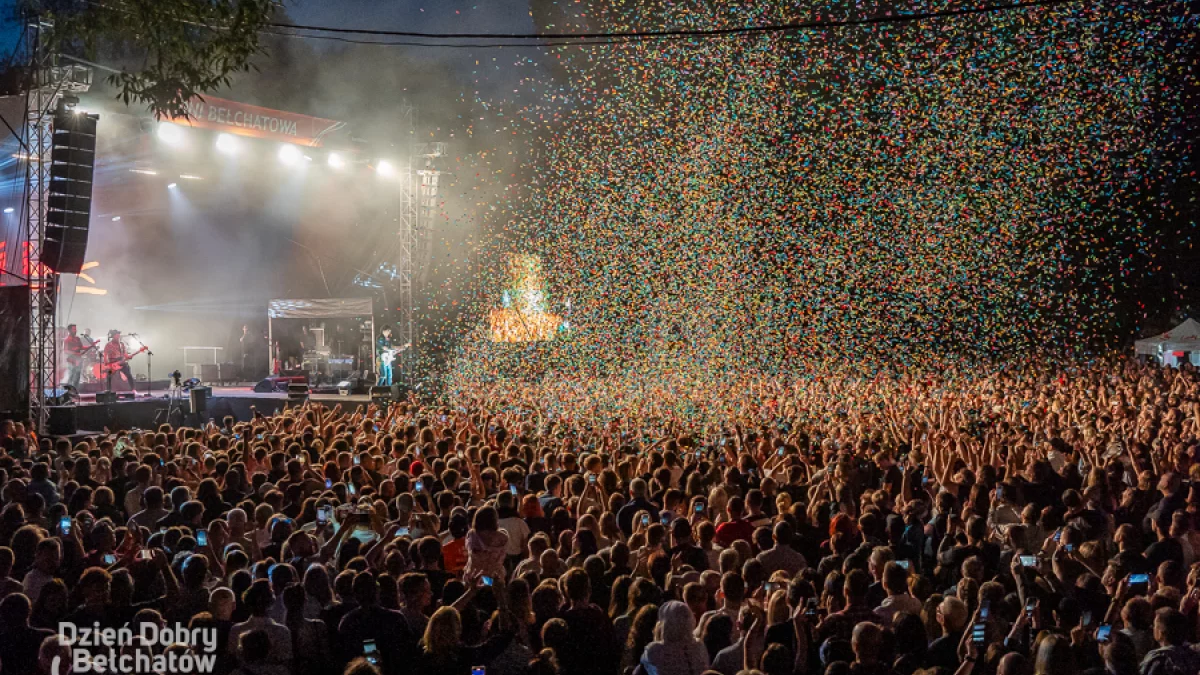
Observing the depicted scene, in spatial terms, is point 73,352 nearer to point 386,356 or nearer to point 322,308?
point 322,308

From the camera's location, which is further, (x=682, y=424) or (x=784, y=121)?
(x=784, y=121)

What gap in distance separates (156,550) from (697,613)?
2.98 metres

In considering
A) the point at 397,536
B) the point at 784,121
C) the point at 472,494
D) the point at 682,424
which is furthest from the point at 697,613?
the point at 784,121

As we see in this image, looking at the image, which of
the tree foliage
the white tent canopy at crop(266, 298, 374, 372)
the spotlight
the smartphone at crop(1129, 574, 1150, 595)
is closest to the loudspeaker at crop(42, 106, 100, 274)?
the tree foliage

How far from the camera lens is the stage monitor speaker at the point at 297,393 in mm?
18891

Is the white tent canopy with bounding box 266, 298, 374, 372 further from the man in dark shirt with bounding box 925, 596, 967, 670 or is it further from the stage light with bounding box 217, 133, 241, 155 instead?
the man in dark shirt with bounding box 925, 596, 967, 670

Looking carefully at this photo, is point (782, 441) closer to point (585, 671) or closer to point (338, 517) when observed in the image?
point (338, 517)

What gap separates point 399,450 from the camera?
32.8 feet

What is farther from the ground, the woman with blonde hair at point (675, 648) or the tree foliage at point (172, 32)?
the tree foliage at point (172, 32)

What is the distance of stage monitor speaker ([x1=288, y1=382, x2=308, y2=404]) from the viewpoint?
18891 millimetres


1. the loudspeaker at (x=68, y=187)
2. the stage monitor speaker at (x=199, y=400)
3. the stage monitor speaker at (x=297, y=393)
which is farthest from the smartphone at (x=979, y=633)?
the stage monitor speaker at (x=199, y=400)

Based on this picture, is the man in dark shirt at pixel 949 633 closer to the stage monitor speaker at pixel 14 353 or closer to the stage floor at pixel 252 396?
the stage monitor speaker at pixel 14 353

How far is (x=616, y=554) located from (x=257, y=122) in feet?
54.7

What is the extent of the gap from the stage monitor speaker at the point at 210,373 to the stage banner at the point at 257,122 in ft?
25.6
